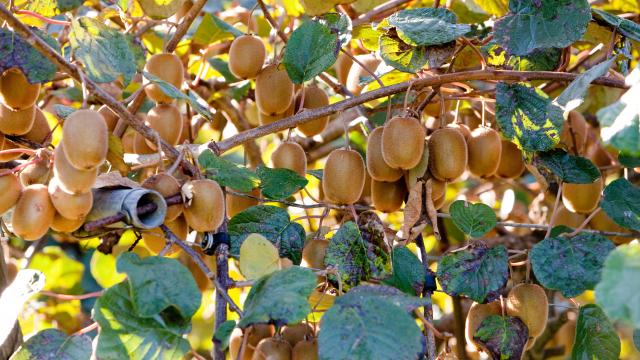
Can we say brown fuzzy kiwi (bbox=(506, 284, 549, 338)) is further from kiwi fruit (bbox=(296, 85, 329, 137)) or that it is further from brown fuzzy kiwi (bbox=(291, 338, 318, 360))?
kiwi fruit (bbox=(296, 85, 329, 137))

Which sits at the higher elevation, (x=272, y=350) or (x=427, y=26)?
(x=427, y=26)

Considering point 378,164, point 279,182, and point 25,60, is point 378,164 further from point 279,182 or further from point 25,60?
point 25,60

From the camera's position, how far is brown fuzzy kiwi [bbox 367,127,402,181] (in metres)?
1.28

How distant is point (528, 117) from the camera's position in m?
1.25

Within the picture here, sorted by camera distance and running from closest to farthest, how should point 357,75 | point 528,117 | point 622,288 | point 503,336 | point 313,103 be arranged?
point 622,288, point 503,336, point 528,117, point 313,103, point 357,75

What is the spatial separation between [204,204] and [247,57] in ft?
1.55

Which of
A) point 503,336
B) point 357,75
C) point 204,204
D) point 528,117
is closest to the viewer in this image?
point 204,204

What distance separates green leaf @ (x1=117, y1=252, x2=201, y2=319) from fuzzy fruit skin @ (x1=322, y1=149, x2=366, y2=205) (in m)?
0.36

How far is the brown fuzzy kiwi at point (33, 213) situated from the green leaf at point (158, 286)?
4.5 inches

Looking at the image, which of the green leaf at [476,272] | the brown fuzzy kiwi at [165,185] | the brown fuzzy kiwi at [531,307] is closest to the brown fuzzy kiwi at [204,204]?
the brown fuzzy kiwi at [165,185]

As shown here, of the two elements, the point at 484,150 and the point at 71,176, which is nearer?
the point at 71,176

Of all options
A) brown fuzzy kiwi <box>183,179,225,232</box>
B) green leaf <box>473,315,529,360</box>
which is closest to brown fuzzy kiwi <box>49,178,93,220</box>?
brown fuzzy kiwi <box>183,179,225,232</box>

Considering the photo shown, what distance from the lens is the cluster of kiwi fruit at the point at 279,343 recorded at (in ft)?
3.51

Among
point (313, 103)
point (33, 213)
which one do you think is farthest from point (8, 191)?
point (313, 103)
